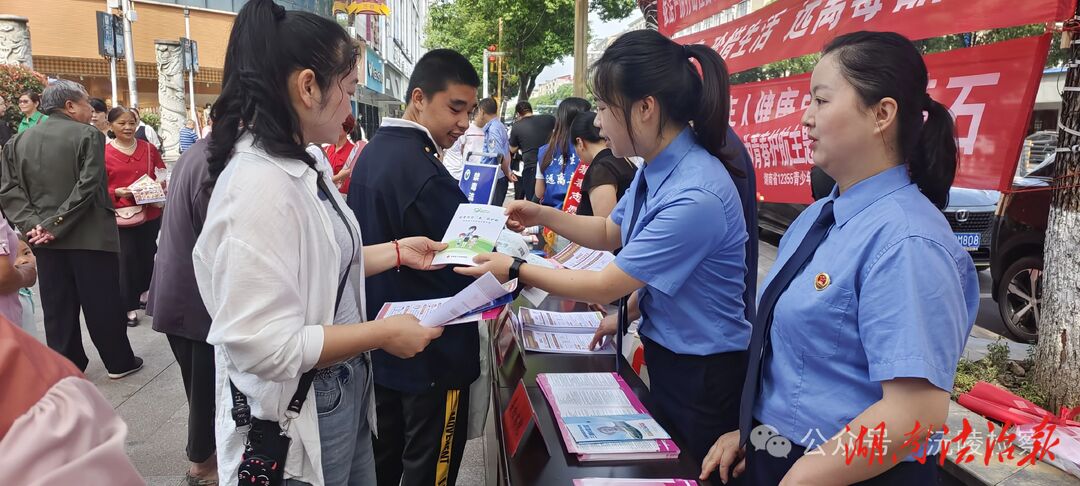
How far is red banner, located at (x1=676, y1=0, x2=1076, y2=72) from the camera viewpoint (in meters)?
2.66

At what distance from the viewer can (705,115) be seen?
1.80m

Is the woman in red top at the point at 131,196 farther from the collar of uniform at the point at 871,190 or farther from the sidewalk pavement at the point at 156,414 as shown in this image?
the collar of uniform at the point at 871,190

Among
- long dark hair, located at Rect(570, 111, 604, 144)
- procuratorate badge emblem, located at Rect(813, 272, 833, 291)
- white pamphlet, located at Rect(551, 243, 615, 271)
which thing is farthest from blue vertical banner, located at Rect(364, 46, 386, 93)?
procuratorate badge emblem, located at Rect(813, 272, 833, 291)

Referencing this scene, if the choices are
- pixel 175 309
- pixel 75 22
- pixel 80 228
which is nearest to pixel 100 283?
pixel 80 228

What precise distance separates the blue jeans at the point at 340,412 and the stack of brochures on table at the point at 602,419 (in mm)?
519

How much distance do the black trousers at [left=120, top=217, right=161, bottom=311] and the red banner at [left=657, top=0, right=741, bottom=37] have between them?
5.08m

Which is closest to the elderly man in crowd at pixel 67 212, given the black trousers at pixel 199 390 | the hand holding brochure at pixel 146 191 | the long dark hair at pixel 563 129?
the hand holding brochure at pixel 146 191

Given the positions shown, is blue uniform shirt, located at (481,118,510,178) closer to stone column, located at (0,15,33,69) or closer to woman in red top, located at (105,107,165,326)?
woman in red top, located at (105,107,165,326)

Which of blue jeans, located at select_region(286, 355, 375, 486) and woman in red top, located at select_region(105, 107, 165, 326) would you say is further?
woman in red top, located at select_region(105, 107, 165, 326)

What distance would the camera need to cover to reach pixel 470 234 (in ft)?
6.38

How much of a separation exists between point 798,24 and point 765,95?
56cm

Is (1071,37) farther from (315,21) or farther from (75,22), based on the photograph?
(75,22)

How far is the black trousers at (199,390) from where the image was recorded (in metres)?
2.67

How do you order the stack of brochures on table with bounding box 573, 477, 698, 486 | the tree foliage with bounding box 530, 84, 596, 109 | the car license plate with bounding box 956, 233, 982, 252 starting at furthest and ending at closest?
the tree foliage with bounding box 530, 84, 596, 109, the car license plate with bounding box 956, 233, 982, 252, the stack of brochures on table with bounding box 573, 477, 698, 486
